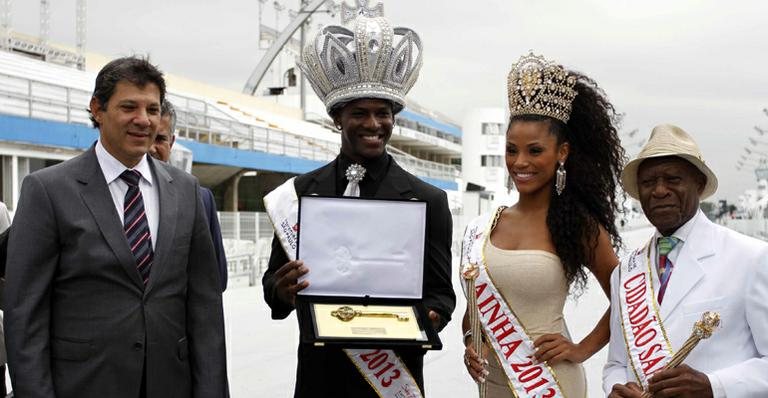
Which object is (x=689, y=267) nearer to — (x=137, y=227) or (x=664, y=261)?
(x=664, y=261)

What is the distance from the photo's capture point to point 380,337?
2258 millimetres

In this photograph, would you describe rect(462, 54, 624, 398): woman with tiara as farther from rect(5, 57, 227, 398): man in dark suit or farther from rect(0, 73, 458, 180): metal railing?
rect(0, 73, 458, 180): metal railing

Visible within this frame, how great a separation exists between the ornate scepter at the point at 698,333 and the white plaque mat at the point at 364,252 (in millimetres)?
717

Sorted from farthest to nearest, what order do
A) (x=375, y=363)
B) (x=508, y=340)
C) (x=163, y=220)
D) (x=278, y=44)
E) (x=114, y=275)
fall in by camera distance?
(x=278, y=44) → (x=508, y=340) → (x=375, y=363) → (x=163, y=220) → (x=114, y=275)

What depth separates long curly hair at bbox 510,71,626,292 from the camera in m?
2.64

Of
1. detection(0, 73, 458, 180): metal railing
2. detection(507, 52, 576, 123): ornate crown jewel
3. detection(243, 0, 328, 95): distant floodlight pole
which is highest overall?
detection(243, 0, 328, 95): distant floodlight pole

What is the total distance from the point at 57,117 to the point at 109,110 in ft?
46.8

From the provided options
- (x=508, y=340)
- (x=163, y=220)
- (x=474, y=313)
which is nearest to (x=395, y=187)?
(x=474, y=313)

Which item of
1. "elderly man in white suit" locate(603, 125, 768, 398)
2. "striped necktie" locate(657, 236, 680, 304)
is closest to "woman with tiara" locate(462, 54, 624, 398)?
"elderly man in white suit" locate(603, 125, 768, 398)

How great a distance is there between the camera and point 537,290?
2.62 meters

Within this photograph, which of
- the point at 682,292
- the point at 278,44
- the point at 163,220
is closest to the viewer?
the point at 682,292

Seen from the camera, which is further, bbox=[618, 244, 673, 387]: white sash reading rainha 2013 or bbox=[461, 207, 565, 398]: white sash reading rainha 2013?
bbox=[461, 207, 565, 398]: white sash reading rainha 2013

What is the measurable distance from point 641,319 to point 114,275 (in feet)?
4.56

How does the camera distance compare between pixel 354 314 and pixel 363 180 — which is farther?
pixel 363 180
